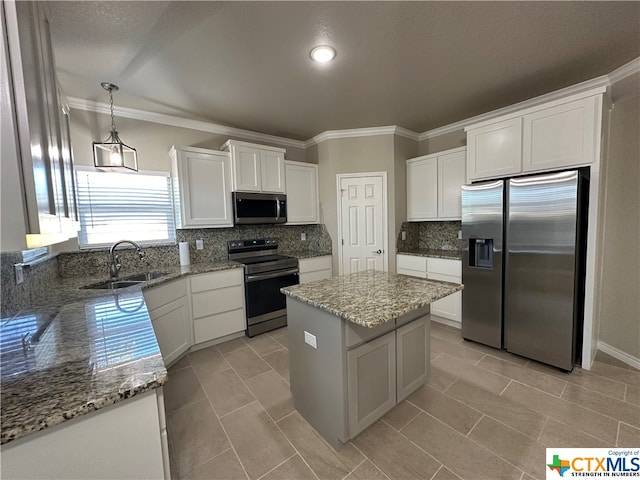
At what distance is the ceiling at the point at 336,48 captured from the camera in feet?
5.37

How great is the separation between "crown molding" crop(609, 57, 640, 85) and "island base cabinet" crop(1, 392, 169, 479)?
154 inches

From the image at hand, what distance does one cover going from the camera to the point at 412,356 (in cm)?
198

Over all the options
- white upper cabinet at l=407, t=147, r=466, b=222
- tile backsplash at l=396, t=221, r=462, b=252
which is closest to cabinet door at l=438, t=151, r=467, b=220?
white upper cabinet at l=407, t=147, r=466, b=222

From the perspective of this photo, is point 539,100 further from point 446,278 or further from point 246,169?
point 246,169

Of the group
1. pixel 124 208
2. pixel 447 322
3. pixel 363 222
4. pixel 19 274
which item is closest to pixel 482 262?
pixel 447 322

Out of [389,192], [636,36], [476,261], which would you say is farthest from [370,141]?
[636,36]

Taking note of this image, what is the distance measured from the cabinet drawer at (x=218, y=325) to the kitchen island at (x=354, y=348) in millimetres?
1422

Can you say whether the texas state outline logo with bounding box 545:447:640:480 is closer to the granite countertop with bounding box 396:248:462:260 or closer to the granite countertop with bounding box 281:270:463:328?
the granite countertop with bounding box 281:270:463:328

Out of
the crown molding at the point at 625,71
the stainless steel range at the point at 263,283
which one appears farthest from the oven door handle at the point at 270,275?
the crown molding at the point at 625,71

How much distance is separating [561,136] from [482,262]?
51.2 inches

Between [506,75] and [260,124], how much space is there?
268cm

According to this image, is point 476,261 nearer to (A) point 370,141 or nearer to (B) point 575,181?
(B) point 575,181

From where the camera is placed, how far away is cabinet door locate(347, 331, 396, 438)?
62.3 inches

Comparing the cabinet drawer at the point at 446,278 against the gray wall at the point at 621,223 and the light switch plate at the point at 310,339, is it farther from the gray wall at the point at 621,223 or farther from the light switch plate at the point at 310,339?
the light switch plate at the point at 310,339
